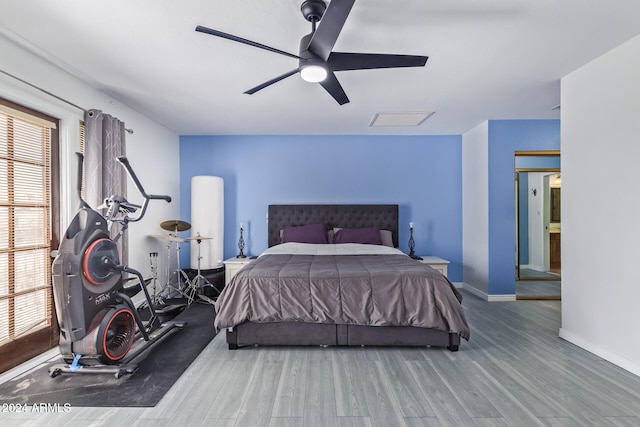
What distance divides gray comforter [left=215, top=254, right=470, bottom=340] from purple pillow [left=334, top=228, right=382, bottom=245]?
5.43 feet

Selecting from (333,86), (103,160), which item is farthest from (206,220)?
(333,86)

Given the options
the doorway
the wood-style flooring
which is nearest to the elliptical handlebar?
the wood-style flooring

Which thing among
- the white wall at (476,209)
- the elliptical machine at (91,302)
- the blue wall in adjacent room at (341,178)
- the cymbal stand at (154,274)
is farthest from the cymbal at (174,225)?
the white wall at (476,209)

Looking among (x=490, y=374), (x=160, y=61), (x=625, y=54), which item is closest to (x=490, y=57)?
(x=625, y=54)

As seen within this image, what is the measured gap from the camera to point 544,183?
604cm

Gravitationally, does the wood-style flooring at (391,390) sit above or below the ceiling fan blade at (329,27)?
below

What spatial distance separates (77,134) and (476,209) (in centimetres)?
505

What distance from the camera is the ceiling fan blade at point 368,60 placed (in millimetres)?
1923

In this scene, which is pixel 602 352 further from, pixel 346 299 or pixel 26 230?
pixel 26 230

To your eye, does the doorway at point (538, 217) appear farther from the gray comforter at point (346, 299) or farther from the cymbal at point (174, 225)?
the cymbal at point (174, 225)

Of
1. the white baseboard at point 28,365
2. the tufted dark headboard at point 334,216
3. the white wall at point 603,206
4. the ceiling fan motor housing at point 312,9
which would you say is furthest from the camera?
the tufted dark headboard at point 334,216

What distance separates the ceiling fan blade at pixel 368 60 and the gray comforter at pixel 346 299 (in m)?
1.71

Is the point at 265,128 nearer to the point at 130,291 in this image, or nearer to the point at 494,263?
the point at 130,291

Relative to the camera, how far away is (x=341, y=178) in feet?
16.2
